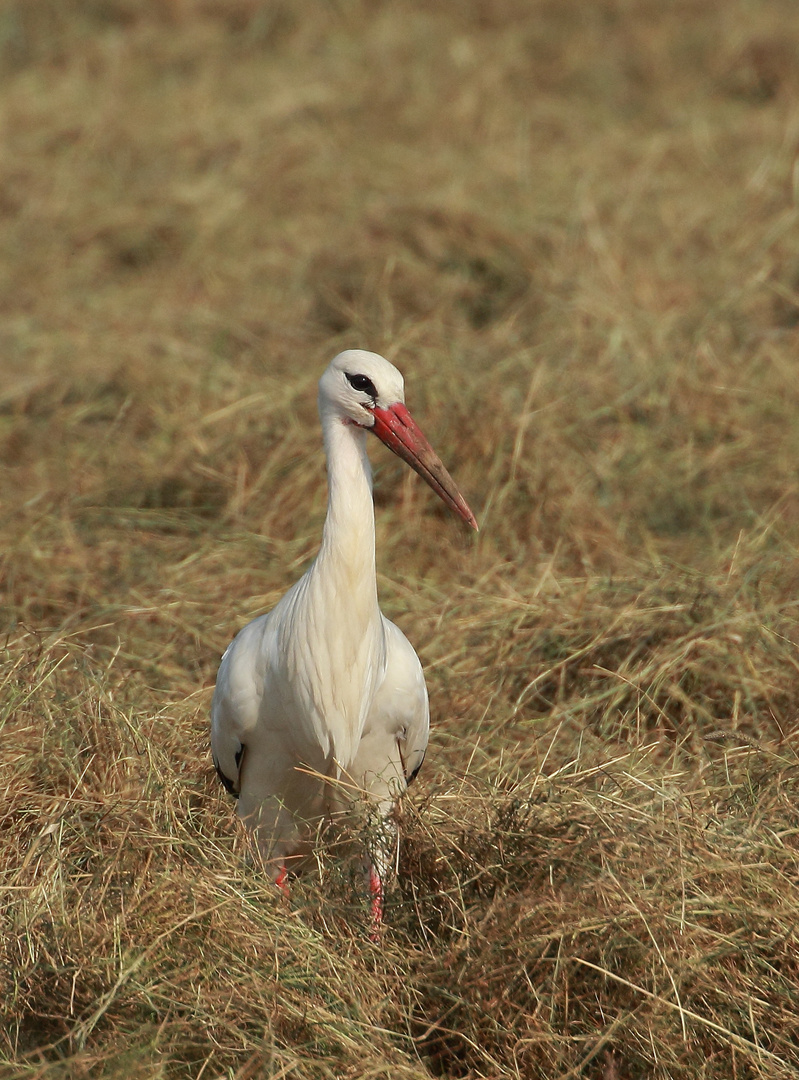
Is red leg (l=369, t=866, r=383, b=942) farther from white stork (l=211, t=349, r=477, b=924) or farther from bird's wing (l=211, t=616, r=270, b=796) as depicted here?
bird's wing (l=211, t=616, r=270, b=796)

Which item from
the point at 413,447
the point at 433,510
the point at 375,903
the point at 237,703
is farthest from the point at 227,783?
the point at 433,510

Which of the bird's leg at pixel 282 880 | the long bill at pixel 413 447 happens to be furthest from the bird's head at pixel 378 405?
the bird's leg at pixel 282 880

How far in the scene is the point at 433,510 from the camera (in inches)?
191

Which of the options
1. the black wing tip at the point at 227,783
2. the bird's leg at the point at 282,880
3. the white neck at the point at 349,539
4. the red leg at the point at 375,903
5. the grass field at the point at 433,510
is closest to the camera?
the grass field at the point at 433,510

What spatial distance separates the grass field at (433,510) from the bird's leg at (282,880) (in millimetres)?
39

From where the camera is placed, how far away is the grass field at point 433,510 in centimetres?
255

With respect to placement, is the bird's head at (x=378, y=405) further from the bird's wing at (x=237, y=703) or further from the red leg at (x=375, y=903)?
the red leg at (x=375, y=903)

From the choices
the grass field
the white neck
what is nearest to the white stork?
the white neck

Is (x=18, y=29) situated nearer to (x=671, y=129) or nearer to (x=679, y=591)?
(x=671, y=129)

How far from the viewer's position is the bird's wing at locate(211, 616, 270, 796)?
10.3ft

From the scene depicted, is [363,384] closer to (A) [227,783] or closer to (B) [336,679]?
(B) [336,679]

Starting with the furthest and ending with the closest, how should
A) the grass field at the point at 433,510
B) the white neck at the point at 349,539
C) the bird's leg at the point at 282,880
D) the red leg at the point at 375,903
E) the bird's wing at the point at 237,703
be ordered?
the bird's wing at the point at 237,703 < the white neck at the point at 349,539 < the bird's leg at the point at 282,880 < the red leg at the point at 375,903 < the grass field at the point at 433,510

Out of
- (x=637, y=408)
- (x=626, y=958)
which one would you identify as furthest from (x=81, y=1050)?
(x=637, y=408)

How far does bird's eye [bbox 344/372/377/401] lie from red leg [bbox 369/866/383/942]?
0.99 meters
